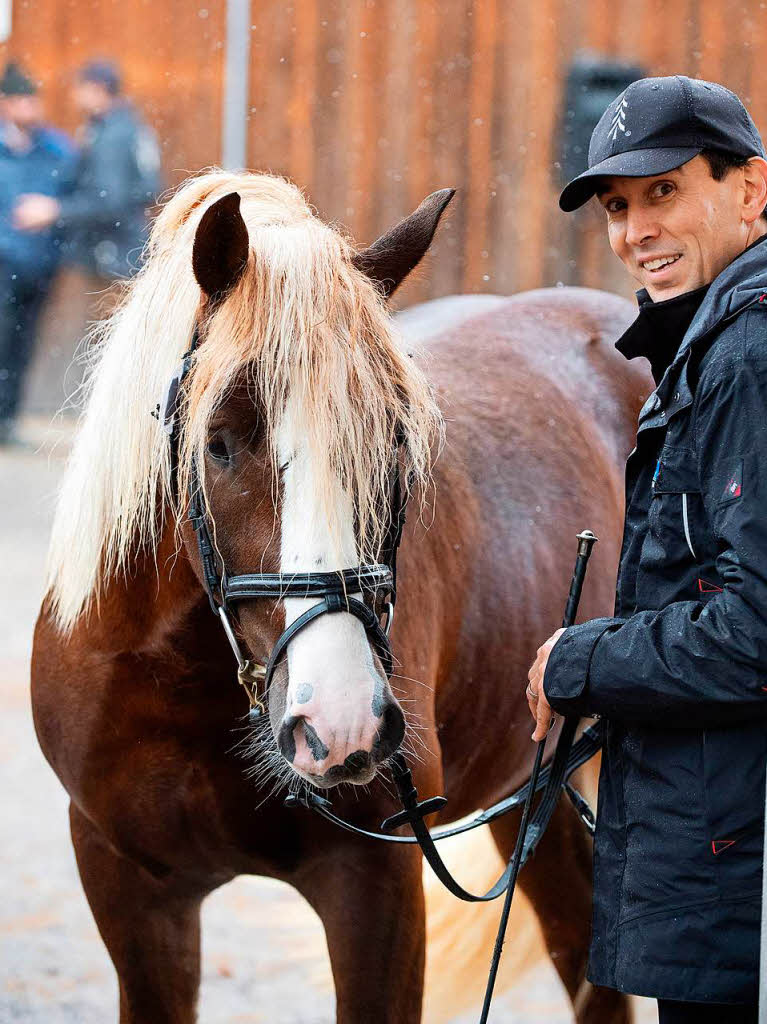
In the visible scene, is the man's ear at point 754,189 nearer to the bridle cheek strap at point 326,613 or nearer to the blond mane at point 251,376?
the blond mane at point 251,376

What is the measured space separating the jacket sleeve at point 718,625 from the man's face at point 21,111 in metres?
8.02

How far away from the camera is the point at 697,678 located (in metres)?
1.41

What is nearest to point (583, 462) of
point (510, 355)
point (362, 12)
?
point (510, 355)

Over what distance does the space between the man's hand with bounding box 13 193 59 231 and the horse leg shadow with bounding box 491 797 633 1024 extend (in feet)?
21.3

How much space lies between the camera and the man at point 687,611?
4.59ft

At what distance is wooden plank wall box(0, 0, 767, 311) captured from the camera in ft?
30.2

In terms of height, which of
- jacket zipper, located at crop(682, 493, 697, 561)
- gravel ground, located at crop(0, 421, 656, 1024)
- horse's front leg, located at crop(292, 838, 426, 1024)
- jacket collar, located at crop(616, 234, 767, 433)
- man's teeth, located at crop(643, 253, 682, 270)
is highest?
man's teeth, located at crop(643, 253, 682, 270)

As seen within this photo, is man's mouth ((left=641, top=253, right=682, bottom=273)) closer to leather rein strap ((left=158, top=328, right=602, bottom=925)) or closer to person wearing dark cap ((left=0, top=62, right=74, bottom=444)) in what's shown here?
leather rein strap ((left=158, top=328, right=602, bottom=925))

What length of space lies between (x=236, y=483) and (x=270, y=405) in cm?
12

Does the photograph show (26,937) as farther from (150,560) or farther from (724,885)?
(724,885)

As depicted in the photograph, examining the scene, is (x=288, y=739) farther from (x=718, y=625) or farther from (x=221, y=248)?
(x=221, y=248)

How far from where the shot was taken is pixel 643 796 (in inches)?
60.1

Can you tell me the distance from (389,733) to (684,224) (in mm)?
720

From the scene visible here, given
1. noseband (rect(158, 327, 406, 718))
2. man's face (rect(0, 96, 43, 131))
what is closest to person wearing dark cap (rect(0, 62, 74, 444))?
man's face (rect(0, 96, 43, 131))
